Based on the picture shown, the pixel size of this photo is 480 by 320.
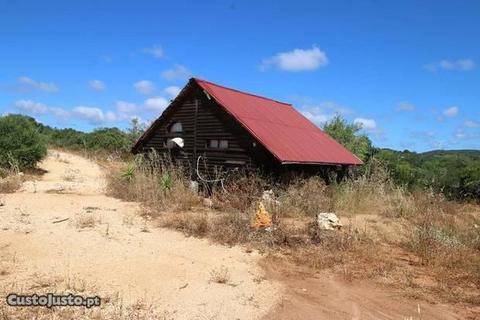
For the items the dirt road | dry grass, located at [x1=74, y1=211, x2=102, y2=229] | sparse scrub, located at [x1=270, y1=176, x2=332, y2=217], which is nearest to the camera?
the dirt road

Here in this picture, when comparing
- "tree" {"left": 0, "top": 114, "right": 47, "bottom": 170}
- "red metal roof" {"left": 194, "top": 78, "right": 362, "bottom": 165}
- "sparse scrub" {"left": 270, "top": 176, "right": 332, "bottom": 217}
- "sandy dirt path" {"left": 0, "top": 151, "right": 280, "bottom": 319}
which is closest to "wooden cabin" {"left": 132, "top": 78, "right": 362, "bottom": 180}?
"red metal roof" {"left": 194, "top": 78, "right": 362, "bottom": 165}

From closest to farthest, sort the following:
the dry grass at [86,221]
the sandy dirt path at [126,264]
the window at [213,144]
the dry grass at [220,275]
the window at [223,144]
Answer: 1. the sandy dirt path at [126,264]
2. the dry grass at [220,275]
3. the dry grass at [86,221]
4. the window at [223,144]
5. the window at [213,144]

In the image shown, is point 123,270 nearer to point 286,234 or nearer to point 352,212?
point 286,234

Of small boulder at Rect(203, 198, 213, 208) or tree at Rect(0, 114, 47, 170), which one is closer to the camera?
small boulder at Rect(203, 198, 213, 208)

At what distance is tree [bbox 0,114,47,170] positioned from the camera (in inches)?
872

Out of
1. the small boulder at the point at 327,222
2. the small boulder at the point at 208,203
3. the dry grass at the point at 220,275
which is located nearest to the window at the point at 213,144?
the small boulder at the point at 208,203

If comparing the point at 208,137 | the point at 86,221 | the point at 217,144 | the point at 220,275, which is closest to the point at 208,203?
the point at 217,144

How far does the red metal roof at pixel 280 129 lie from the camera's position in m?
15.4

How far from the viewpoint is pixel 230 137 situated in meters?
16.5

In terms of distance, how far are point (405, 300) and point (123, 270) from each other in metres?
4.40

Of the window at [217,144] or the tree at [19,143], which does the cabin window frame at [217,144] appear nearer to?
the window at [217,144]

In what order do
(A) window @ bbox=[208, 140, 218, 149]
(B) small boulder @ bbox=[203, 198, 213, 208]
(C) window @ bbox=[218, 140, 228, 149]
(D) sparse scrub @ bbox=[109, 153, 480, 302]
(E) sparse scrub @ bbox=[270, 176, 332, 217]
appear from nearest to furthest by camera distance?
(D) sparse scrub @ bbox=[109, 153, 480, 302], (E) sparse scrub @ bbox=[270, 176, 332, 217], (B) small boulder @ bbox=[203, 198, 213, 208], (C) window @ bbox=[218, 140, 228, 149], (A) window @ bbox=[208, 140, 218, 149]

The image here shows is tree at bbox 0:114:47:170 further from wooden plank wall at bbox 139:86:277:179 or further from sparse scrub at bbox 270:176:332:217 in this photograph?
sparse scrub at bbox 270:176:332:217

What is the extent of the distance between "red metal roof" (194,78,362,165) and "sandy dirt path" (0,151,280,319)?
16.0 feet
